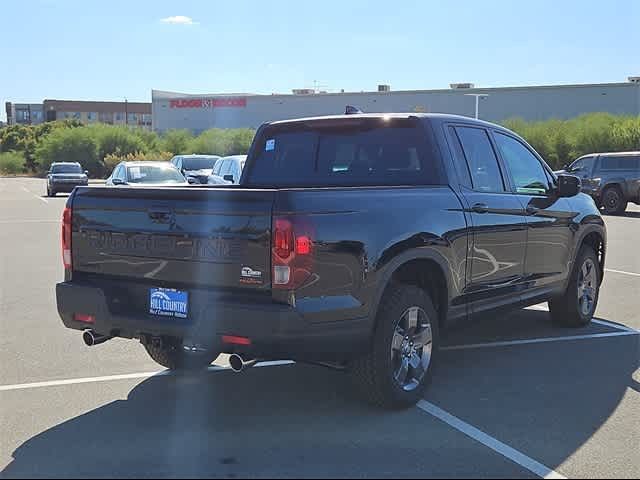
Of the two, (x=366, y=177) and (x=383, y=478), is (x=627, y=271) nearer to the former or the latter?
(x=366, y=177)

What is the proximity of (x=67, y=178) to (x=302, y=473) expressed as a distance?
32689 mm

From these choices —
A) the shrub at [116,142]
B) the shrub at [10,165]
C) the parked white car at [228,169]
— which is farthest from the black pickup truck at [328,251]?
the shrub at [10,165]

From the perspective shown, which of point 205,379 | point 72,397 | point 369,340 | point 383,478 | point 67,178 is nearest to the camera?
point 383,478

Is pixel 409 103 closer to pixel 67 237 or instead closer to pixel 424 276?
pixel 424 276

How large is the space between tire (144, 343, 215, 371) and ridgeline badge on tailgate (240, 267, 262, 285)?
1.71 m

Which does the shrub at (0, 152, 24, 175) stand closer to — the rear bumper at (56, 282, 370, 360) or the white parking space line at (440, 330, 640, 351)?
the white parking space line at (440, 330, 640, 351)

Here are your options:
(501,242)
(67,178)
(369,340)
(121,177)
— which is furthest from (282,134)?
(67,178)

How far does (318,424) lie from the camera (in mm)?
4840

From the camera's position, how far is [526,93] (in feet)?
193

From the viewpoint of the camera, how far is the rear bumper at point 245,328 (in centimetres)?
434

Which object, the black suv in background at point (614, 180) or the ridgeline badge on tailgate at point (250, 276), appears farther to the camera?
the black suv in background at point (614, 180)

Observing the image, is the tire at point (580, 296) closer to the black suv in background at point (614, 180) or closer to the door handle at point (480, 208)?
the door handle at point (480, 208)

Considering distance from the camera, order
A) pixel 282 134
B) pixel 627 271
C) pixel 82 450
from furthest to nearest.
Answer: pixel 627 271 < pixel 282 134 < pixel 82 450

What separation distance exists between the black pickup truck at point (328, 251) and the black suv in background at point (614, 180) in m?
17.5
